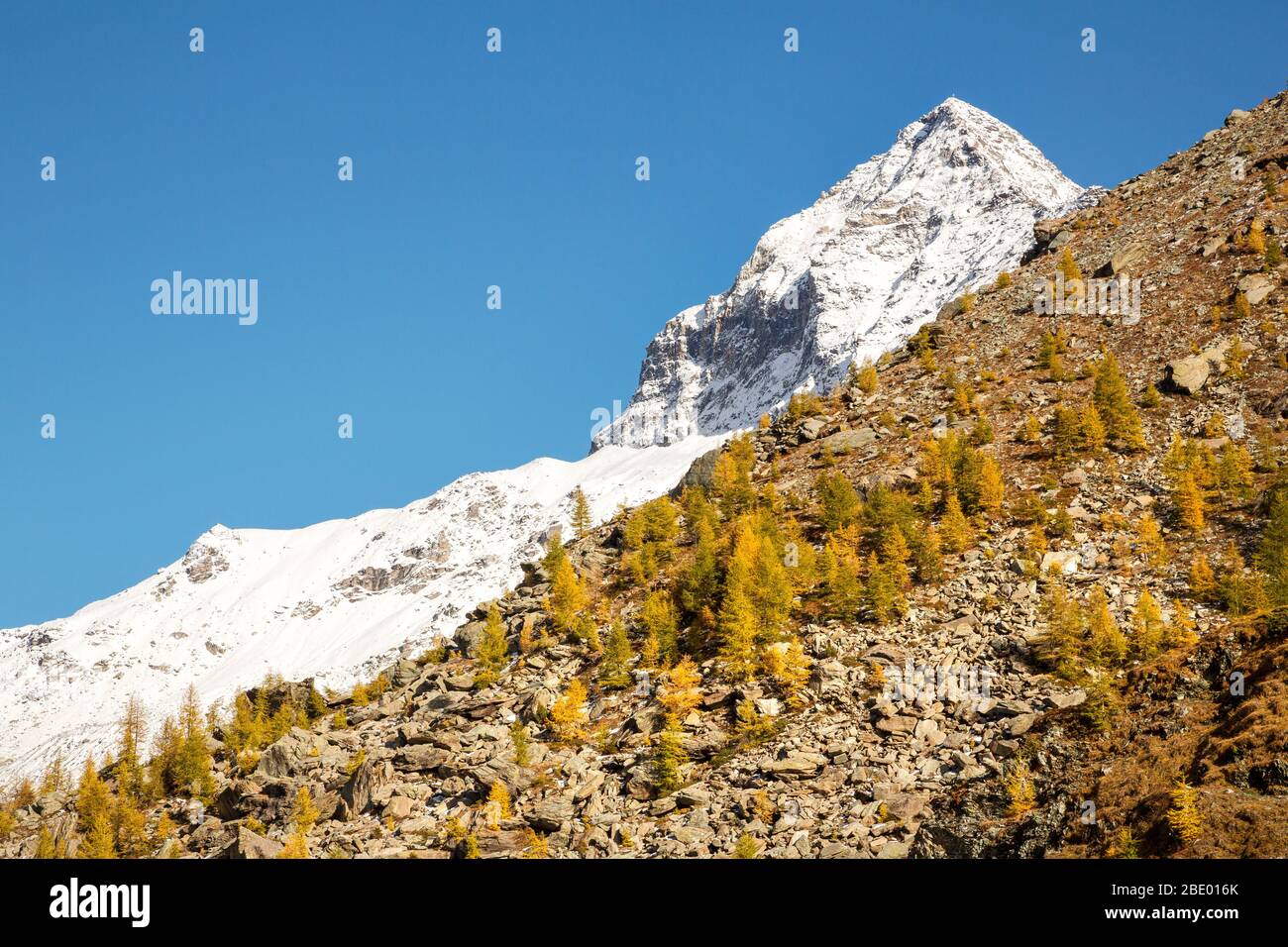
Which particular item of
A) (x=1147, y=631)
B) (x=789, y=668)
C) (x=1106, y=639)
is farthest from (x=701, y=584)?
(x=1147, y=631)

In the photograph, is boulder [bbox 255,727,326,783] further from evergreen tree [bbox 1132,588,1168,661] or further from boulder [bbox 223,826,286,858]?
evergreen tree [bbox 1132,588,1168,661]

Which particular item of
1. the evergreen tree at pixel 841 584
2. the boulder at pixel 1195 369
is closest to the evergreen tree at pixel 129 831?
the evergreen tree at pixel 841 584

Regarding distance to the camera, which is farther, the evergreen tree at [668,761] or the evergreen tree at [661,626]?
the evergreen tree at [661,626]

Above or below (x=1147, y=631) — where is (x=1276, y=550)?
above

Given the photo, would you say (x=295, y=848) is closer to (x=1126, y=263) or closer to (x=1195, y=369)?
(x=1195, y=369)

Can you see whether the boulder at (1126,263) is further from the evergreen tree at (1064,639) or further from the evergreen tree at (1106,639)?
the evergreen tree at (1106,639)

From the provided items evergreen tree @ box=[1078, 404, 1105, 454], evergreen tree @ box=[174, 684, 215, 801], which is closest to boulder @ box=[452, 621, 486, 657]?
evergreen tree @ box=[174, 684, 215, 801]

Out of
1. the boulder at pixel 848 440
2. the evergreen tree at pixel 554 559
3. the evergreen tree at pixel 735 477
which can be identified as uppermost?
the boulder at pixel 848 440

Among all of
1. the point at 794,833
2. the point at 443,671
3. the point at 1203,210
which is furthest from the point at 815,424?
the point at 794,833

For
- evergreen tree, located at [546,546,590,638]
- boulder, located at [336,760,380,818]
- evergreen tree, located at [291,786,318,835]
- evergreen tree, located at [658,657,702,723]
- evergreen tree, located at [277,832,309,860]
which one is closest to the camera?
evergreen tree, located at [277,832,309,860]

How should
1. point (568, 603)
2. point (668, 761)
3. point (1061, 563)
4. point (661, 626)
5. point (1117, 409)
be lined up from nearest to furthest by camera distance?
1. point (668, 761)
2. point (1061, 563)
3. point (661, 626)
4. point (568, 603)
5. point (1117, 409)

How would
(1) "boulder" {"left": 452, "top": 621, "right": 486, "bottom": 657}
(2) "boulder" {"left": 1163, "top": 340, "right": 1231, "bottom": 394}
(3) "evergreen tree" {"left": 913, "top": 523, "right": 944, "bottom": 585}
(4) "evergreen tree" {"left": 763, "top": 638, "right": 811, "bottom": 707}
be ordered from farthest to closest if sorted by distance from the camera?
(2) "boulder" {"left": 1163, "top": 340, "right": 1231, "bottom": 394}, (1) "boulder" {"left": 452, "top": 621, "right": 486, "bottom": 657}, (3) "evergreen tree" {"left": 913, "top": 523, "right": 944, "bottom": 585}, (4) "evergreen tree" {"left": 763, "top": 638, "right": 811, "bottom": 707}
